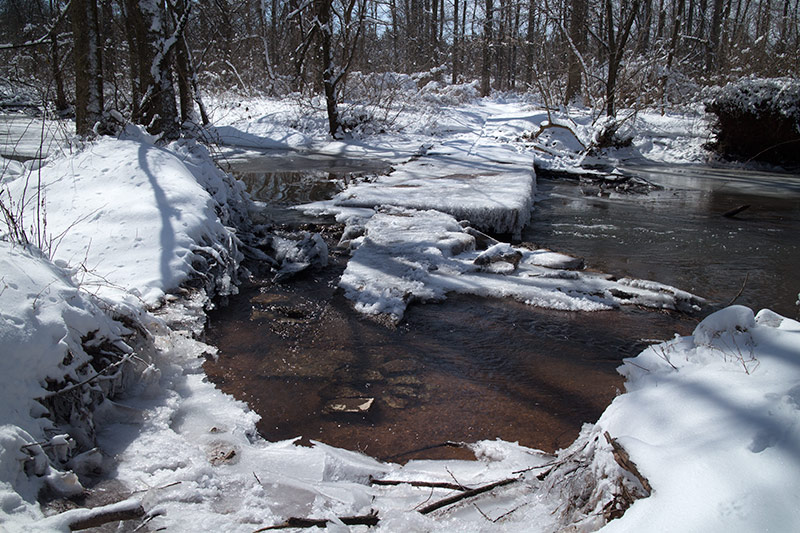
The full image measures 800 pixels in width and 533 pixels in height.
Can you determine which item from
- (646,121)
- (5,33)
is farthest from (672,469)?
A: (5,33)

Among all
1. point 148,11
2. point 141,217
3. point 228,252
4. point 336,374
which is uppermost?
point 148,11

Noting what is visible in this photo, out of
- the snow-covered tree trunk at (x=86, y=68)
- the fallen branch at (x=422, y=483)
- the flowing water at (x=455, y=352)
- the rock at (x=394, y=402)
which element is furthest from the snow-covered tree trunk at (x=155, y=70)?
the fallen branch at (x=422, y=483)

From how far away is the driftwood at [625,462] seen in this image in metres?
1.46

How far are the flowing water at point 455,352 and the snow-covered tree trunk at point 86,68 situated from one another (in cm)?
310

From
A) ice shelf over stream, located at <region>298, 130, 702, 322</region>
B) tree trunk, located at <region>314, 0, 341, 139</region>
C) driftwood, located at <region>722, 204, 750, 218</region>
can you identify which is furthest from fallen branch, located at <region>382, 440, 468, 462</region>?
tree trunk, located at <region>314, 0, 341, 139</region>

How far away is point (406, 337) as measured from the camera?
3.86 m

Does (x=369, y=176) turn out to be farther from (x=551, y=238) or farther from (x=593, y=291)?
(x=593, y=291)

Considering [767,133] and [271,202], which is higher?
[767,133]

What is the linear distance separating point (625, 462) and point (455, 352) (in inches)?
83.5

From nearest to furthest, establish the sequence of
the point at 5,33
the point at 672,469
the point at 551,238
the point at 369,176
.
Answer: the point at 672,469
the point at 551,238
the point at 369,176
the point at 5,33

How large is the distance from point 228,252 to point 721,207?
287 inches

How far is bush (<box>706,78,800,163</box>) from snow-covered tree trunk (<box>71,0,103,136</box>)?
1231cm

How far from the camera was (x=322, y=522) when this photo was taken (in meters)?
1.80

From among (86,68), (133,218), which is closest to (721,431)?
(133,218)
